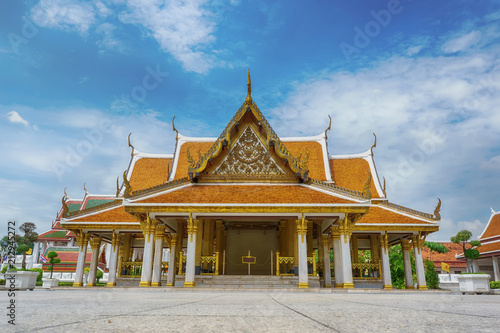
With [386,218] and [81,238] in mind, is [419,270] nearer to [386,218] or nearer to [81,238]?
[386,218]

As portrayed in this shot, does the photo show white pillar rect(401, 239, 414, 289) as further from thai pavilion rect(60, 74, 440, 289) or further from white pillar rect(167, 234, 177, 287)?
white pillar rect(167, 234, 177, 287)

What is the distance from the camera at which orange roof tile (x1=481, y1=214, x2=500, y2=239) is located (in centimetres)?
2989

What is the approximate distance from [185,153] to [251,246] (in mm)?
6204

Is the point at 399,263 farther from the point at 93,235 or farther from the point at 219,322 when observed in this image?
the point at 219,322

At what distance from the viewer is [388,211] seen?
16141 mm

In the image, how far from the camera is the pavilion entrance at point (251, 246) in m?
17.7

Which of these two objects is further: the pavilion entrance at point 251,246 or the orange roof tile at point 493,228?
the orange roof tile at point 493,228

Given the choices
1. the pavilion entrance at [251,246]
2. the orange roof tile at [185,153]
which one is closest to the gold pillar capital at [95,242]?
the orange roof tile at [185,153]

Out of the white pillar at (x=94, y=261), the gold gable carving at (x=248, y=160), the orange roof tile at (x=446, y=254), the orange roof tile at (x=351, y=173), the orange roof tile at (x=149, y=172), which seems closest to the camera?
the gold gable carving at (x=248, y=160)

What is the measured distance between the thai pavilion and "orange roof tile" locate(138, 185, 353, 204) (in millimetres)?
36

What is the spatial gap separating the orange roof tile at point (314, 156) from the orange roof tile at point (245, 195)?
4880 mm

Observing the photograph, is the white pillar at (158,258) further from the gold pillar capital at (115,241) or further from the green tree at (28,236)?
the green tree at (28,236)

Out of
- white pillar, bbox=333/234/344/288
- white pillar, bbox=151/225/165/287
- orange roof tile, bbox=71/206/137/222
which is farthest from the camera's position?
orange roof tile, bbox=71/206/137/222

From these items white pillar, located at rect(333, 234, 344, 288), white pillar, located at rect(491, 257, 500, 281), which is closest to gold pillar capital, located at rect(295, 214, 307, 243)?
white pillar, located at rect(333, 234, 344, 288)
